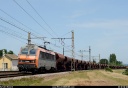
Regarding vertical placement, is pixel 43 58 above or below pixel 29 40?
below

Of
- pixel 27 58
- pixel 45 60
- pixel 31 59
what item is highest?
pixel 27 58

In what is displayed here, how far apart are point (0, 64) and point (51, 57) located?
5370cm

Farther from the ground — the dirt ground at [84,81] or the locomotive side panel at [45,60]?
the locomotive side panel at [45,60]

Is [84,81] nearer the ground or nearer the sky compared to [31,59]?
nearer the ground

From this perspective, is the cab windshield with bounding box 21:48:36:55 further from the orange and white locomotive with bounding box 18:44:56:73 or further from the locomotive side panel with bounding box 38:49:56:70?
the locomotive side panel with bounding box 38:49:56:70

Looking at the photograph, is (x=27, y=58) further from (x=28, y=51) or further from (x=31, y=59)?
(x=28, y=51)

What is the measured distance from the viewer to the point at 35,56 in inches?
1454

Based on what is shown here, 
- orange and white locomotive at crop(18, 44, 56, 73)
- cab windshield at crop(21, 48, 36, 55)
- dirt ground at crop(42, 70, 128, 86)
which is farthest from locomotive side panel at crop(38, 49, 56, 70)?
dirt ground at crop(42, 70, 128, 86)

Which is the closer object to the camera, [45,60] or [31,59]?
[31,59]

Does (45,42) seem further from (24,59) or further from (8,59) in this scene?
(8,59)

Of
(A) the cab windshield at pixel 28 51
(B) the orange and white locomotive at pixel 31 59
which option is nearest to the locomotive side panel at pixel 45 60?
(B) the orange and white locomotive at pixel 31 59

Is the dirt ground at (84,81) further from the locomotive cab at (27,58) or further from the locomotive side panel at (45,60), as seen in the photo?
the locomotive side panel at (45,60)

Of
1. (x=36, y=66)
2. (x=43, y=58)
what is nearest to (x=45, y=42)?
(x=43, y=58)

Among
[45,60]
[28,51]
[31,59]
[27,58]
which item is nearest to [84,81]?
[31,59]
